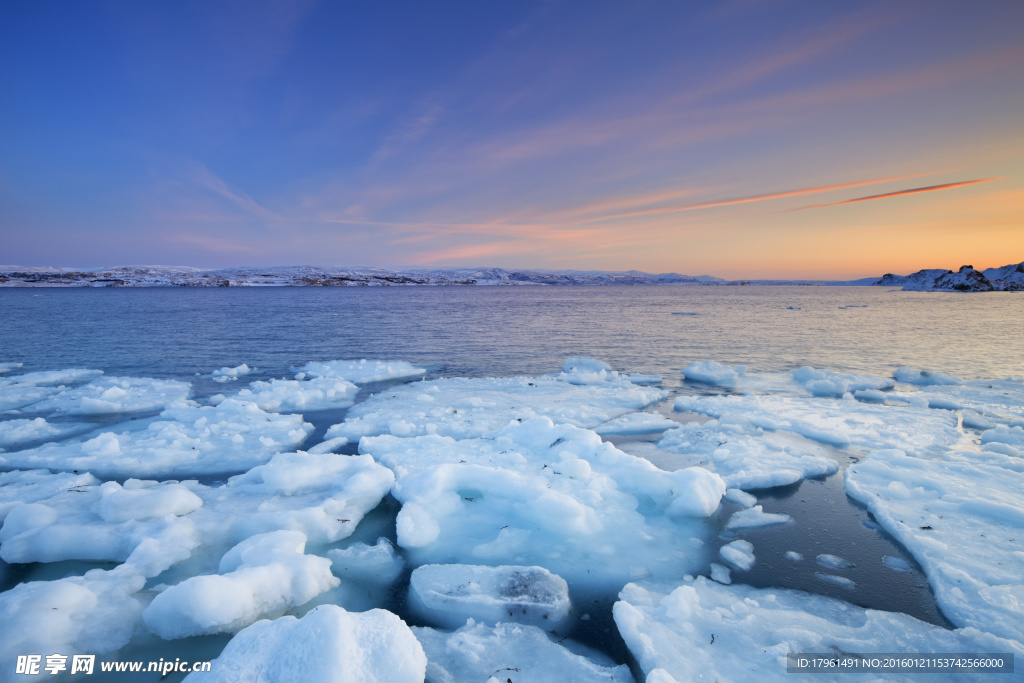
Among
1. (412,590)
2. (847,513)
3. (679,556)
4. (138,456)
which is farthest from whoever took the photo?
(138,456)

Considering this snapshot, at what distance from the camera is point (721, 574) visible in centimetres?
460

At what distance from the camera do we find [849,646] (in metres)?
3.59

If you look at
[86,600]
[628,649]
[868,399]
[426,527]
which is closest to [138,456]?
[86,600]

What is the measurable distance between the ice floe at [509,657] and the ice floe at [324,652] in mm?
433

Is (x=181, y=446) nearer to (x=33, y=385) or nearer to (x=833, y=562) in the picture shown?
(x=33, y=385)

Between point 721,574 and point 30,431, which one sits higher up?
point 721,574

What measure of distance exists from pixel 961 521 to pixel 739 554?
2.89 meters

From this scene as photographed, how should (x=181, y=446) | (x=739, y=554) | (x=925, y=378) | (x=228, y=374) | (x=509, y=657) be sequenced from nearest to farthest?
(x=509, y=657) < (x=739, y=554) < (x=181, y=446) < (x=925, y=378) < (x=228, y=374)

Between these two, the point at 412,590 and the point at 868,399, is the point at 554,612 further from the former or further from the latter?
the point at 868,399

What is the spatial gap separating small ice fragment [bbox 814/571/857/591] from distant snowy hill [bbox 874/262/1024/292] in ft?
396

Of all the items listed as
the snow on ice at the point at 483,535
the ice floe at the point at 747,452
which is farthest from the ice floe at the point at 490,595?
the ice floe at the point at 747,452

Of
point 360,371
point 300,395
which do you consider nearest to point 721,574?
point 300,395

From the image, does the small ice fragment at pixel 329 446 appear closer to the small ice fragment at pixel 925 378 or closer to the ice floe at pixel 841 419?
the ice floe at pixel 841 419

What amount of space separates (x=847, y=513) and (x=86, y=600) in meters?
8.27
